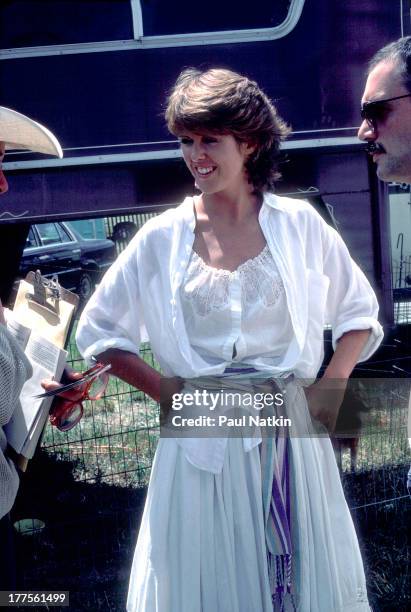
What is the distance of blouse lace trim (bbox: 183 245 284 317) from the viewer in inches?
84.4

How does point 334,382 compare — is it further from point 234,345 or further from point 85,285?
point 85,285

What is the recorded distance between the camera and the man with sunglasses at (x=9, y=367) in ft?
5.36

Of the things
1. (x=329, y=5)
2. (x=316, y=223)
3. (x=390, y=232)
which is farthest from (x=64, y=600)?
(x=329, y=5)

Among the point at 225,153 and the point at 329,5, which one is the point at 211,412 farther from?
the point at 329,5

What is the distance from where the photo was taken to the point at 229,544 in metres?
2.08

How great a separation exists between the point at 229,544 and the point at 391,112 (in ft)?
3.74

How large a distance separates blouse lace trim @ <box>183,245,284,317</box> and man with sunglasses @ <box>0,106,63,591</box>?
0.49 m

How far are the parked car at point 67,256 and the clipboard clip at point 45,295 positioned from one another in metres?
3.10

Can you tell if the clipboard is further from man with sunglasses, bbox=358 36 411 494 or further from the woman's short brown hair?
man with sunglasses, bbox=358 36 411 494

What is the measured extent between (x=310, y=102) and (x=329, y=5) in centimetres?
46

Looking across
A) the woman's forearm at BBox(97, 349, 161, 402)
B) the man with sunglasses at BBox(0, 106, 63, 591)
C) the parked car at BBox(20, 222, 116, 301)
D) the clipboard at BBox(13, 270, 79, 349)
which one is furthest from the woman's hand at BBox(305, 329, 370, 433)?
the parked car at BBox(20, 222, 116, 301)

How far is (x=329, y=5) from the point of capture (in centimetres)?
371

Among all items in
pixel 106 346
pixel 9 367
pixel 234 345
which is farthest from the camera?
pixel 106 346

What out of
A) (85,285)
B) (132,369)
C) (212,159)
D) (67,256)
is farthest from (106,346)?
(67,256)
